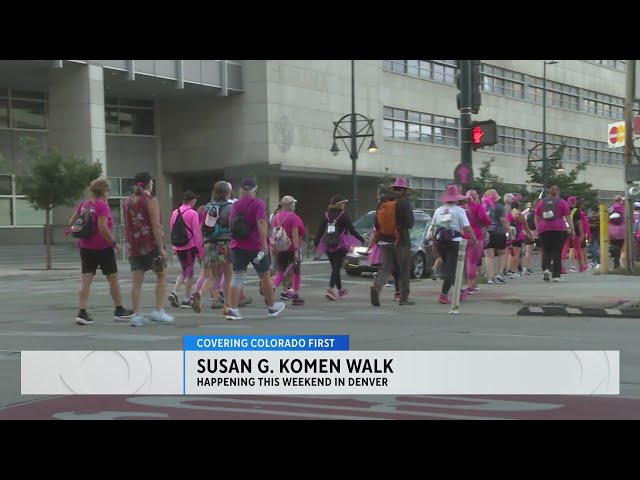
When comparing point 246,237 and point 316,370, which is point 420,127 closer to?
point 246,237

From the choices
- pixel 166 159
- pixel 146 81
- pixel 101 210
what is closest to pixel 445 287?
pixel 101 210

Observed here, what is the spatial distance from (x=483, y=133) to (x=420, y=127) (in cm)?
3619

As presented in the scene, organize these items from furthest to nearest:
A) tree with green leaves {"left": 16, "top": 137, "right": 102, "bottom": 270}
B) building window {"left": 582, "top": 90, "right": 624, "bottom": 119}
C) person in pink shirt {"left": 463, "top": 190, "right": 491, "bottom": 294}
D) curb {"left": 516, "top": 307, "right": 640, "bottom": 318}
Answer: building window {"left": 582, "top": 90, "right": 624, "bottom": 119} < tree with green leaves {"left": 16, "top": 137, "right": 102, "bottom": 270} < person in pink shirt {"left": 463, "top": 190, "right": 491, "bottom": 294} < curb {"left": 516, "top": 307, "right": 640, "bottom": 318}

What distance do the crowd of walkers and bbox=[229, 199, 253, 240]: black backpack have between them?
0.01 metres

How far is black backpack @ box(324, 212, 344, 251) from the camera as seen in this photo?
44.5 feet

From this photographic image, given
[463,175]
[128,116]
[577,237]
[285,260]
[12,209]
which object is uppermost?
[128,116]

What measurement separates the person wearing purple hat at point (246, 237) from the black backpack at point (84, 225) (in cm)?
169

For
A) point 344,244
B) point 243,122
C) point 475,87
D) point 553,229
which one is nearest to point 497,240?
point 553,229

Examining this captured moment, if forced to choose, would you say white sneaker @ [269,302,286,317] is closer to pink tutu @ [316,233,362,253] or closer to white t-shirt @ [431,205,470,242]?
pink tutu @ [316,233,362,253]

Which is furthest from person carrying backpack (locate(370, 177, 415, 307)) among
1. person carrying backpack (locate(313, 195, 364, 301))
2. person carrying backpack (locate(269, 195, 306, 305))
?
person carrying backpack (locate(269, 195, 306, 305))

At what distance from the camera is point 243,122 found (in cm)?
4197

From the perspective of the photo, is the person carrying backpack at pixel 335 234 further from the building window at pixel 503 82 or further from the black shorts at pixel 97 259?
the building window at pixel 503 82
